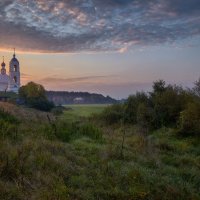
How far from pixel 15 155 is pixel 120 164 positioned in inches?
151

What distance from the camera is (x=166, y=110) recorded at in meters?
30.0

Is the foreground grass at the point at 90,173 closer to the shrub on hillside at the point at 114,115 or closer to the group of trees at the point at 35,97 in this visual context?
the shrub on hillside at the point at 114,115

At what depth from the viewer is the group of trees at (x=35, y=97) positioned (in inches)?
2371

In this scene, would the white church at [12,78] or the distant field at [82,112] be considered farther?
the white church at [12,78]

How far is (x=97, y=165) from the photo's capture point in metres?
13.5

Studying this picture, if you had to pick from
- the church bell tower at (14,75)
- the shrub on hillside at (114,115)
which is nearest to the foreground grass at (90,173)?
the shrub on hillside at (114,115)

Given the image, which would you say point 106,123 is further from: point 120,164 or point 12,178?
point 12,178

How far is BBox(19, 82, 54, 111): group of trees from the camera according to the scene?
6022cm

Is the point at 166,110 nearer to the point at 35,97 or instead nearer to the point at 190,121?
the point at 190,121

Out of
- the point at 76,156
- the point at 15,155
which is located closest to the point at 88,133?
the point at 76,156

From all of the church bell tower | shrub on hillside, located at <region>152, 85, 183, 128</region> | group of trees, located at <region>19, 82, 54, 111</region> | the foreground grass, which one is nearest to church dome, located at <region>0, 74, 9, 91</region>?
the church bell tower

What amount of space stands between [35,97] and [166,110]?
1485 inches

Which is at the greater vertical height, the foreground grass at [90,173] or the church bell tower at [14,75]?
the church bell tower at [14,75]

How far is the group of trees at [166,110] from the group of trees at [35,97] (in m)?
25.5
